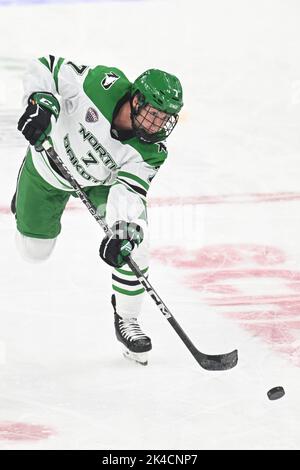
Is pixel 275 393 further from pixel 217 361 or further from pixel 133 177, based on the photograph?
pixel 133 177

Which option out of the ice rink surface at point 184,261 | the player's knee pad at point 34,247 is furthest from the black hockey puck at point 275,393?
the player's knee pad at point 34,247

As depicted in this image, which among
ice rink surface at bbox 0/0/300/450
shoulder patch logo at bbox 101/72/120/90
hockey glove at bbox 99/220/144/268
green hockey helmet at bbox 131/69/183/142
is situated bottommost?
ice rink surface at bbox 0/0/300/450

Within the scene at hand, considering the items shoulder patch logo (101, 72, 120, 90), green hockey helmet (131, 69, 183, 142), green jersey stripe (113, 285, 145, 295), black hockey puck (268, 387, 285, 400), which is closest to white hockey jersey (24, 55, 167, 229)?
shoulder patch logo (101, 72, 120, 90)

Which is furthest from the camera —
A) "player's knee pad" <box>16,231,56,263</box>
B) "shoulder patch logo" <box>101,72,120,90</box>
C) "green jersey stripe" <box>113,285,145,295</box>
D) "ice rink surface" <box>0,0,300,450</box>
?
"player's knee pad" <box>16,231,56,263</box>

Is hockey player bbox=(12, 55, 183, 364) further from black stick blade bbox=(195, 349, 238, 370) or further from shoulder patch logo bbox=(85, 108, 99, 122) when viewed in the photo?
black stick blade bbox=(195, 349, 238, 370)

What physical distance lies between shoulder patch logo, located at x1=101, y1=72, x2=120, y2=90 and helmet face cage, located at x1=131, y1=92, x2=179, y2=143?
18 centimetres

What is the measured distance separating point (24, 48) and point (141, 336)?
3198 millimetres

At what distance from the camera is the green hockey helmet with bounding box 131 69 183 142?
3406 mm

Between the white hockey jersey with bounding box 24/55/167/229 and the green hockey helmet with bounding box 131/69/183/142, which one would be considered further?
the white hockey jersey with bounding box 24/55/167/229

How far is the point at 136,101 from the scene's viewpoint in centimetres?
348
